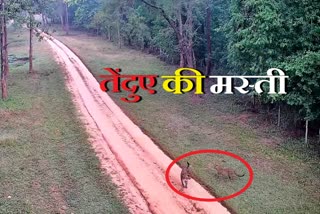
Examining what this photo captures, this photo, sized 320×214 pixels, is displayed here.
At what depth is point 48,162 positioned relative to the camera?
35.4 ft

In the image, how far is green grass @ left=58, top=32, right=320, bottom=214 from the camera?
905 cm

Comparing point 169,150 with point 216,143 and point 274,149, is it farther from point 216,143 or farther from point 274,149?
point 274,149

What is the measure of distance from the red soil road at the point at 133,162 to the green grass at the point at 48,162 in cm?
35

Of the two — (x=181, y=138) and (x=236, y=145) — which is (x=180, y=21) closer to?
(x=181, y=138)

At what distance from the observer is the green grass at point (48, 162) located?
858 cm

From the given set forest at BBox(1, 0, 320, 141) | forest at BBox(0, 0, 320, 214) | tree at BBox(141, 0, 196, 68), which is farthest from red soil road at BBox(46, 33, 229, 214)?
tree at BBox(141, 0, 196, 68)

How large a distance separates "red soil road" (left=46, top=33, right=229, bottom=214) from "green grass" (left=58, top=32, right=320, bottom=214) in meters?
0.49

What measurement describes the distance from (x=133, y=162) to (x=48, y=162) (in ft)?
8.22

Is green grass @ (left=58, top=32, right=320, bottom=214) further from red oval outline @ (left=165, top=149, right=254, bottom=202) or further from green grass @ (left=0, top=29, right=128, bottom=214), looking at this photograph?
green grass @ (left=0, top=29, right=128, bottom=214)

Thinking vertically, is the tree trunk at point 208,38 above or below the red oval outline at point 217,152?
above

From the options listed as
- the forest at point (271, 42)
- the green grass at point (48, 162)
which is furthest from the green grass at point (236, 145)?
the green grass at point (48, 162)

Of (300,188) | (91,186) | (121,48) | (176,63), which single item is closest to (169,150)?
(91,186)

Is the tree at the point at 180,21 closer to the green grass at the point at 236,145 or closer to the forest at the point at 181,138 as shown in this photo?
the forest at the point at 181,138

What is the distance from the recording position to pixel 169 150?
11.9m
